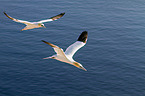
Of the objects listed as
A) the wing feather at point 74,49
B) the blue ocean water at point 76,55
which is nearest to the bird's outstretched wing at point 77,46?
the wing feather at point 74,49

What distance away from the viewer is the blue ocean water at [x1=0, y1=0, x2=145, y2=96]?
10369cm

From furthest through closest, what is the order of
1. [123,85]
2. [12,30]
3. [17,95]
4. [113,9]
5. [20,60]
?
[113,9]
[12,30]
[20,60]
[123,85]
[17,95]

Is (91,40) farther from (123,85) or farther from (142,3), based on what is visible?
(142,3)

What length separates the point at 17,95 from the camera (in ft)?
325

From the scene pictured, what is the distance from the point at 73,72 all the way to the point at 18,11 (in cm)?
6498

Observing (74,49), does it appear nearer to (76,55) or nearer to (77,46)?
(77,46)

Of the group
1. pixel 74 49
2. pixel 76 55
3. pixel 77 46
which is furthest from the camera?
pixel 76 55

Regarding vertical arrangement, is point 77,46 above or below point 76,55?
below

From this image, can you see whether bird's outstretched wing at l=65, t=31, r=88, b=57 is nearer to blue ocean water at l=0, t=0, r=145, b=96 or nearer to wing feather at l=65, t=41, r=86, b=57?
wing feather at l=65, t=41, r=86, b=57

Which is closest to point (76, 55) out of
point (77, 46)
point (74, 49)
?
point (77, 46)

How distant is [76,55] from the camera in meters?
119

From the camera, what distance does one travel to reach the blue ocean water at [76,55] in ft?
340

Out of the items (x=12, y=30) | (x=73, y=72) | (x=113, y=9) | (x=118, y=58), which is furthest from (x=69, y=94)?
(x=113, y=9)

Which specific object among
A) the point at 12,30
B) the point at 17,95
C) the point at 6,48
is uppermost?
the point at 12,30
